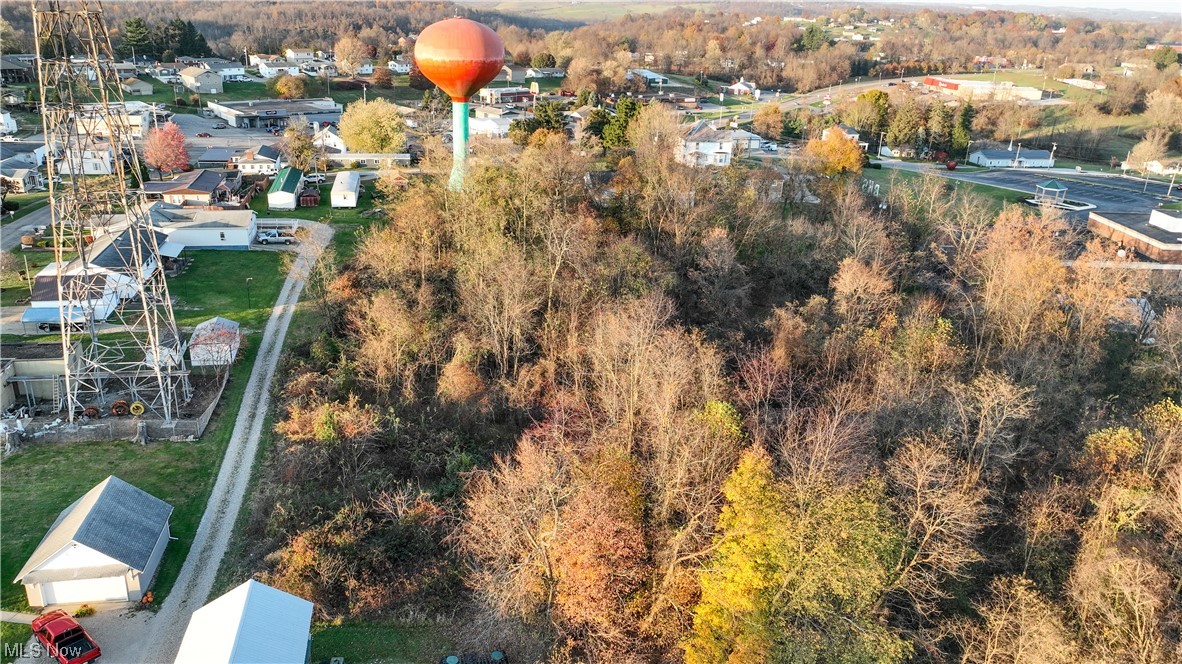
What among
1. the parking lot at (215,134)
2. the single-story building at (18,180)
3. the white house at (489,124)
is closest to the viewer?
the single-story building at (18,180)

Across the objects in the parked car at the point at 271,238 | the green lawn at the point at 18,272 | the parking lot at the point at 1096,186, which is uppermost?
the parking lot at the point at 1096,186

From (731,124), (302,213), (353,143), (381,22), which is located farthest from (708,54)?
(302,213)

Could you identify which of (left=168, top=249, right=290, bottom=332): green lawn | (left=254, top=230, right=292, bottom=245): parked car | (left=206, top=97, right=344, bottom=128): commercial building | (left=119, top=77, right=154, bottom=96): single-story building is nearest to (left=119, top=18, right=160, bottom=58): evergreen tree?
(left=119, top=77, right=154, bottom=96): single-story building

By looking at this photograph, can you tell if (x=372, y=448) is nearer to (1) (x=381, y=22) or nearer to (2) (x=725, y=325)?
(2) (x=725, y=325)

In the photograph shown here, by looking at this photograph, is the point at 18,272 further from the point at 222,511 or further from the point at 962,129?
the point at 962,129

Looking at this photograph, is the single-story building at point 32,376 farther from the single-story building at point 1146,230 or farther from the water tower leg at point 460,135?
the single-story building at point 1146,230

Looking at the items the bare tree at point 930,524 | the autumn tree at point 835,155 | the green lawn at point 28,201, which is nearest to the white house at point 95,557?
the bare tree at point 930,524

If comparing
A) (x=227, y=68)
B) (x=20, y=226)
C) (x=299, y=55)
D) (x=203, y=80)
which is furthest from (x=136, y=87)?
(x=20, y=226)

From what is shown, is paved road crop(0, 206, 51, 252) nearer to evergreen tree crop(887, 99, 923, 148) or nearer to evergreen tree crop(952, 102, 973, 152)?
evergreen tree crop(887, 99, 923, 148)
